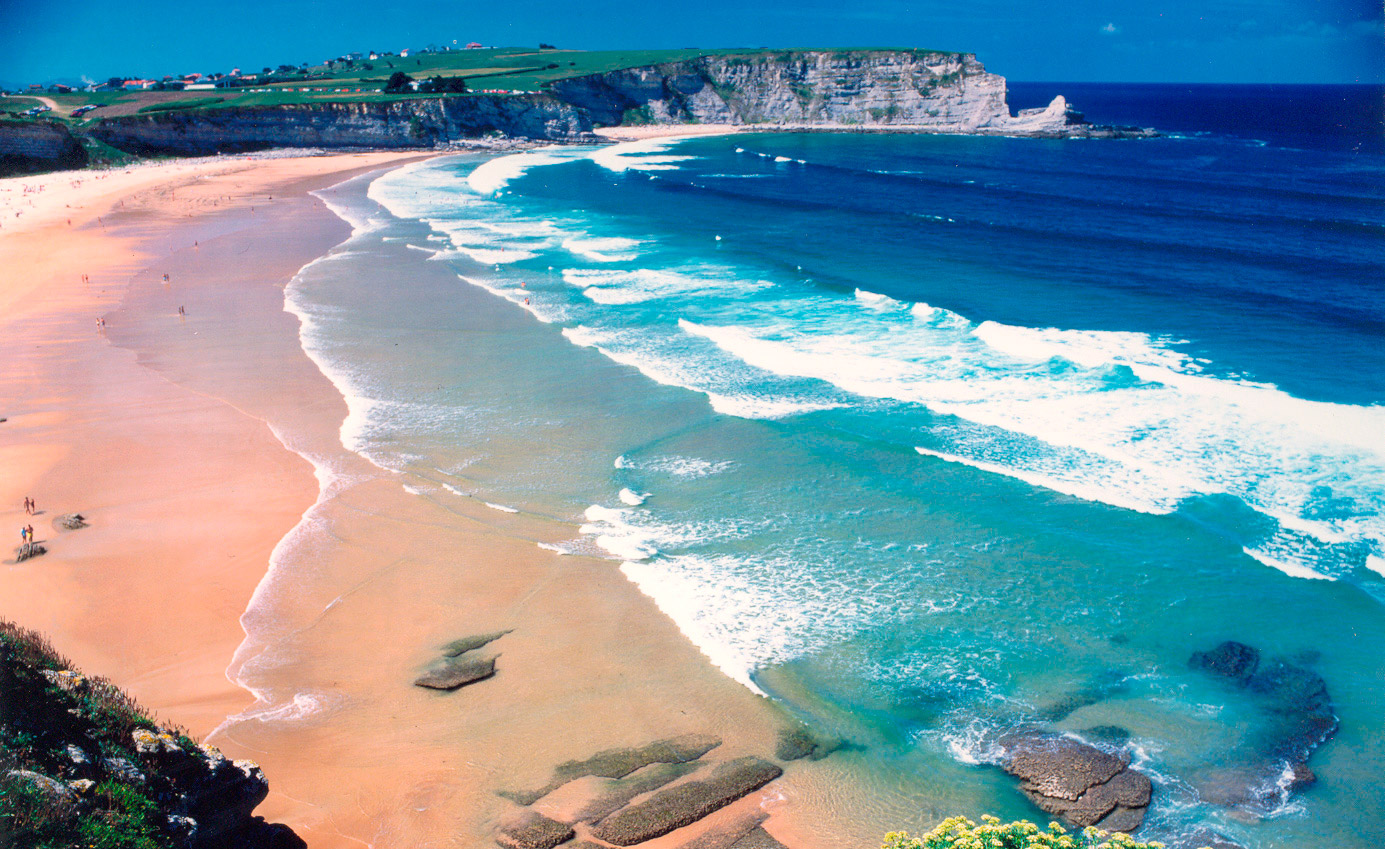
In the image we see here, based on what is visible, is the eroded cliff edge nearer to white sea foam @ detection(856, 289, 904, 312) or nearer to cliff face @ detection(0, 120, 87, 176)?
cliff face @ detection(0, 120, 87, 176)

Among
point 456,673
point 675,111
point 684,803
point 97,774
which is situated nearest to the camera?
point 97,774

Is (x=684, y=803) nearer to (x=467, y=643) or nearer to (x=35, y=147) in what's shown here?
(x=467, y=643)

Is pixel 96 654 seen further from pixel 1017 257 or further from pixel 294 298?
pixel 1017 257

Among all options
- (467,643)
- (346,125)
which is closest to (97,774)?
(467,643)

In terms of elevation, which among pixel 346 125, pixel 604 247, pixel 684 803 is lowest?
pixel 684 803

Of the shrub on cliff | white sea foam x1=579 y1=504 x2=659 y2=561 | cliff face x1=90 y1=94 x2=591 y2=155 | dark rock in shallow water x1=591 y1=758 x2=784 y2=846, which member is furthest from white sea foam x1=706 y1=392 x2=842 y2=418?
cliff face x1=90 y1=94 x2=591 y2=155

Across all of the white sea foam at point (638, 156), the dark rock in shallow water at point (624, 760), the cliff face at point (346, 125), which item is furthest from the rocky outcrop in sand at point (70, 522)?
the cliff face at point (346, 125)

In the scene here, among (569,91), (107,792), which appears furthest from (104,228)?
(569,91)
